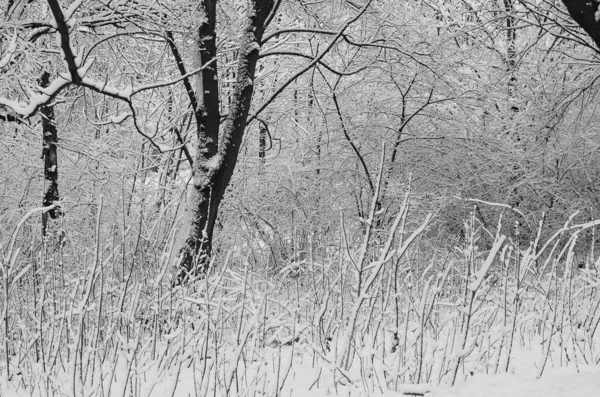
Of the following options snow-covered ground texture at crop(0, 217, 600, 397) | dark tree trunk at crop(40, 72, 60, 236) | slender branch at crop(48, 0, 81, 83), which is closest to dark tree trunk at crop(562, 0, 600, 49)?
snow-covered ground texture at crop(0, 217, 600, 397)

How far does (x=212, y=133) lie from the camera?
5.81m

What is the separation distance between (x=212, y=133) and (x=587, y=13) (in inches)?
149

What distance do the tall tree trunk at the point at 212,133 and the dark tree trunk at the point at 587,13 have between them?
3.33 meters

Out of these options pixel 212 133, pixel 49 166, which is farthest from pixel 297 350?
pixel 49 166

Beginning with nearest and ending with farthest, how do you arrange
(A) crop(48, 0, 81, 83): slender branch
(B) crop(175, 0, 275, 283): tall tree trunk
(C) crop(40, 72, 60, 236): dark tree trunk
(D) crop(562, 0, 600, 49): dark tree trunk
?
(D) crop(562, 0, 600, 49): dark tree trunk, (A) crop(48, 0, 81, 83): slender branch, (B) crop(175, 0, 275, 283): tall tree trunk, (C) crop(40, 72, 60, 236): dark tree trunk

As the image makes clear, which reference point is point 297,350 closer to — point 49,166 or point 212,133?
point 212,133

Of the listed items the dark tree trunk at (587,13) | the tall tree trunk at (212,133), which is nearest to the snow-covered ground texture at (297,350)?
the dark tree trunk at (587,13)

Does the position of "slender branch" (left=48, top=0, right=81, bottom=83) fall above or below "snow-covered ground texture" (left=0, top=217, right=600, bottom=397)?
above

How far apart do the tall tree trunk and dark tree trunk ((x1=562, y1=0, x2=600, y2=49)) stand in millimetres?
3328

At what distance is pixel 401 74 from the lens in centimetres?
964

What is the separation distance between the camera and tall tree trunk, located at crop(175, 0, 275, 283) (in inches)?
218

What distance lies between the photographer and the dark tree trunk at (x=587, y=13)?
107 inches

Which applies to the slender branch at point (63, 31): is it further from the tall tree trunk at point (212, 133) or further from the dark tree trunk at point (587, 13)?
the dark tree trunk at point (587, 13)

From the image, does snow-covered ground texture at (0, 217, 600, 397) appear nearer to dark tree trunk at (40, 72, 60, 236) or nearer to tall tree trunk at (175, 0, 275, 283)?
tall tree trunk at (175, 0, 275, 283)
